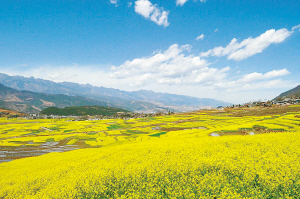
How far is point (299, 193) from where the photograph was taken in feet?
33.3

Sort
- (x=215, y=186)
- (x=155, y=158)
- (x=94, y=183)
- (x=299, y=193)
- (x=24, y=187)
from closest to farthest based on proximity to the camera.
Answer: (x=299, y=193) → (x=215, y=186) → (x=94, y=183) → (x=24, y=187) → (x=155, y=158)

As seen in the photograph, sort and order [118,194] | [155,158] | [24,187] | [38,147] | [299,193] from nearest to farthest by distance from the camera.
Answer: [299,193]
[118,194]
[24,187]
[155,158]
[38,147]

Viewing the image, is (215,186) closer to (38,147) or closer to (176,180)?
(176,180)

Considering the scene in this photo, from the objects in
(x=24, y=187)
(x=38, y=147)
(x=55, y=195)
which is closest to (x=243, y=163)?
(x=55, y=195)

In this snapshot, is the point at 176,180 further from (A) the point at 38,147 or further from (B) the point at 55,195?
(A) the point at 38,147

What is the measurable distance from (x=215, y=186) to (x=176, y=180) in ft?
11.3

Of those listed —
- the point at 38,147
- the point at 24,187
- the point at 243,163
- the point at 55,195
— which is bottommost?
the point at 38,147

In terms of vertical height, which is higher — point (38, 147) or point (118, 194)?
point (118, 194)

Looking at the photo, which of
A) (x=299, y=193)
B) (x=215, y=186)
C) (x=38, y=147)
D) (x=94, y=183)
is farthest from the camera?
(x=38, y=147)

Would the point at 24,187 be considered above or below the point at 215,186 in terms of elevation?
below

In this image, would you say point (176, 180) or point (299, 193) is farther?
point (176, 180)

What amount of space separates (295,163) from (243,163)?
4276 mm

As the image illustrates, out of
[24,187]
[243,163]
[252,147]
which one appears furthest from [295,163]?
[24,187]

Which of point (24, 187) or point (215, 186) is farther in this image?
point (24, 187)
